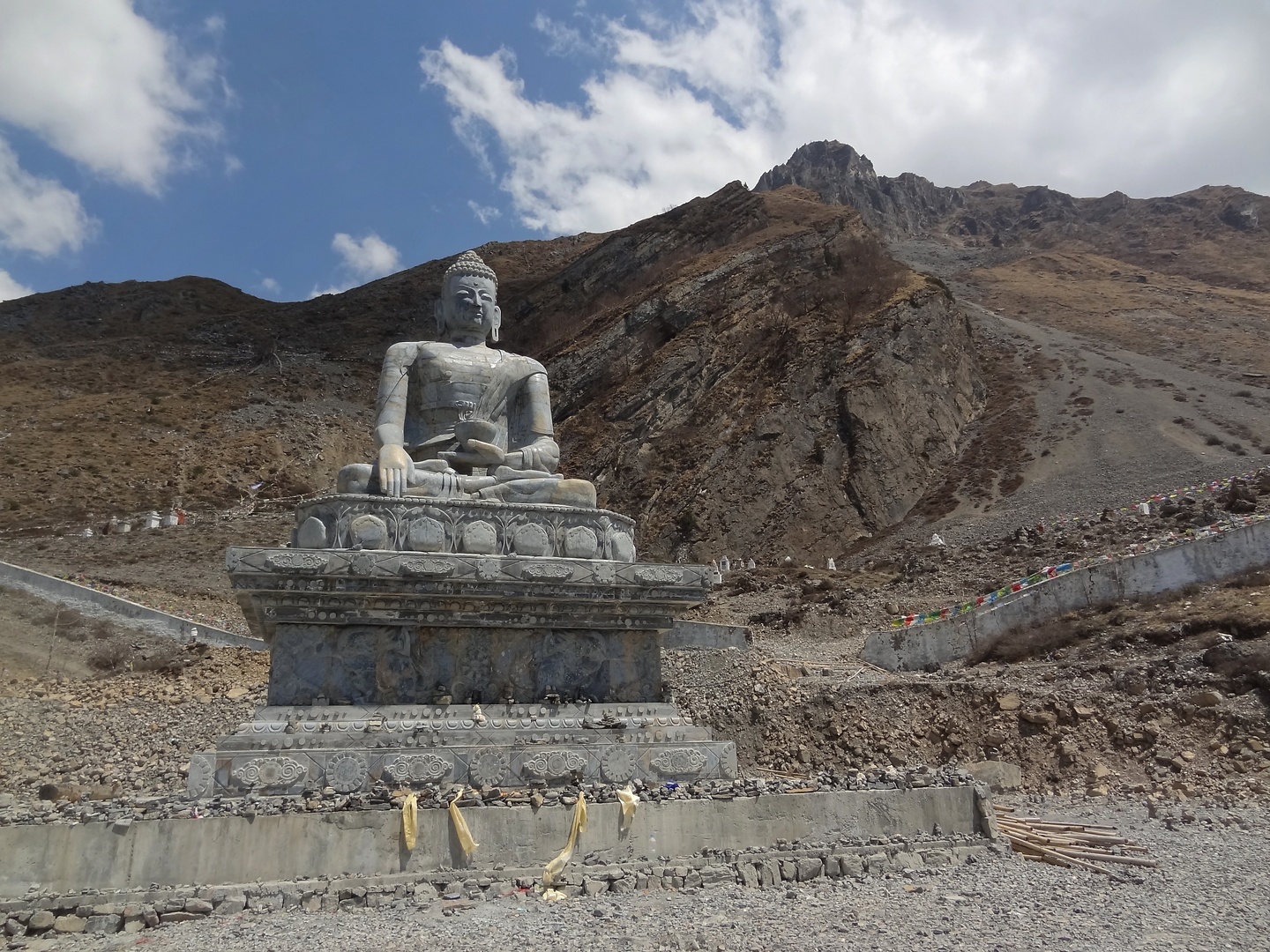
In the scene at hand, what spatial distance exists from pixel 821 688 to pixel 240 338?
180 ft

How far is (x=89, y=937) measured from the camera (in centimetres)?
406

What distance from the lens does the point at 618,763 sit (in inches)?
225

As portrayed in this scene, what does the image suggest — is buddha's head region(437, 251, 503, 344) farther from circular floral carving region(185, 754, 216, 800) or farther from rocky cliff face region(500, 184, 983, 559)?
rocky cliff face region(500, 184, 983, 559)

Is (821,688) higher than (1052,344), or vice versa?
(1052,344)

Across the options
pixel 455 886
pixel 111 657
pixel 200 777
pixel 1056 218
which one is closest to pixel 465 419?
pixel 200 777

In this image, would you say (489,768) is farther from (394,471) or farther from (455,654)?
(394,471)

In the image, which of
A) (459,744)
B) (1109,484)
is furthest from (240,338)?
(459,744)

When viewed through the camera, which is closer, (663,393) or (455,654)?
(455,654)

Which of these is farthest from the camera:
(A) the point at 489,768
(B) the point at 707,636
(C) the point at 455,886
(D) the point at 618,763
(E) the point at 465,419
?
(B) the point at 707,636

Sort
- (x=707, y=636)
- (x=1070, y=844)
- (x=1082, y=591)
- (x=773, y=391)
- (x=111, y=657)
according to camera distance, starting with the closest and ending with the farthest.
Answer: (x=1070, y=844) → (x=1082, y=591) → (x=111, y=657) → (x=707, y=636) → (x=773, y=391)

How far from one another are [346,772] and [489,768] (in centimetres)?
81

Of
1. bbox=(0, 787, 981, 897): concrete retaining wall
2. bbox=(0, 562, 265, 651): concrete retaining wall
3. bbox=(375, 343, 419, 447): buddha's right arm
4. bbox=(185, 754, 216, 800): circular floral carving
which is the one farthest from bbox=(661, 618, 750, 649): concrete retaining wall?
bbox=(185, 754, 216, 800): circular floral carving

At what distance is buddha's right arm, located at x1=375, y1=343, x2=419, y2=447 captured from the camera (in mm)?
7387

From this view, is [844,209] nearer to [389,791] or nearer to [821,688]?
[821,688]
